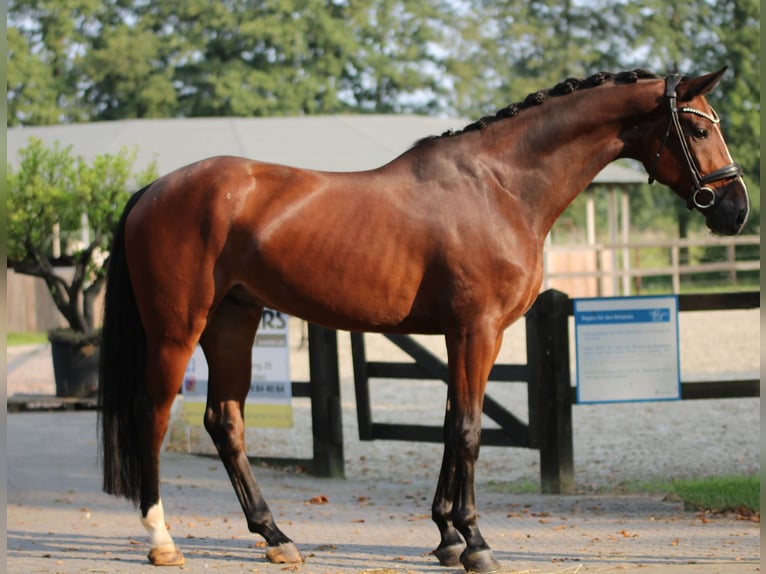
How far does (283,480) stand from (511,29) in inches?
1424

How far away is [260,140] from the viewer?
23.0m

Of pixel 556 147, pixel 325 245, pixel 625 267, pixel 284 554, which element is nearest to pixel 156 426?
pixel 284 554

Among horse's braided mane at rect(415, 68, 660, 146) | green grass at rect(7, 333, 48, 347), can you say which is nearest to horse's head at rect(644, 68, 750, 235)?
horse's braided mane at rect(415, 68, 660, 146)

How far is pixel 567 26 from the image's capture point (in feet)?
138

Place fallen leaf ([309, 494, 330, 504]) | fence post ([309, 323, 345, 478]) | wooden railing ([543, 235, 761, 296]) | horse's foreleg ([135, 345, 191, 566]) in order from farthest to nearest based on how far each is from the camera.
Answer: wooden railing ([543, 235, 761, 296]) → fence post ([309, 323, 345, 478]) → fallen leaf ([309, 494, 330, 504]) → horse's foreleg ([135, 345, 191, 566])

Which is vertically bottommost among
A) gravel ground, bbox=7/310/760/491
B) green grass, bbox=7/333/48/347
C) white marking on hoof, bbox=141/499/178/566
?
gravel ground, bbox=7/310/760/491

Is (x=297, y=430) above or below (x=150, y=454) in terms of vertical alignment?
below

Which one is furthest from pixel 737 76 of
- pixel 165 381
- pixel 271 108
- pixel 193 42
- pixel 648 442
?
pixel 165 381

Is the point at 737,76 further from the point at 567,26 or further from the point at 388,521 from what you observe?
the point at 388,521

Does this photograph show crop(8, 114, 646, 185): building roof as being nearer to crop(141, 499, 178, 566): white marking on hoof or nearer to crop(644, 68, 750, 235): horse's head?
crop(141, 499, 178, 566): white marking on hoof

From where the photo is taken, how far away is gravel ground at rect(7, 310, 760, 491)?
8188mm

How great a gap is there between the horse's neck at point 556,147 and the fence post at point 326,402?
325 centimetres

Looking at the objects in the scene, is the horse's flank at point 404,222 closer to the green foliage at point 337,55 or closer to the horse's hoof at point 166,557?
the horse's hoof at point 166,557

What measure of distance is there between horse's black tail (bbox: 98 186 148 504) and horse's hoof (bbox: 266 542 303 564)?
0.79m
